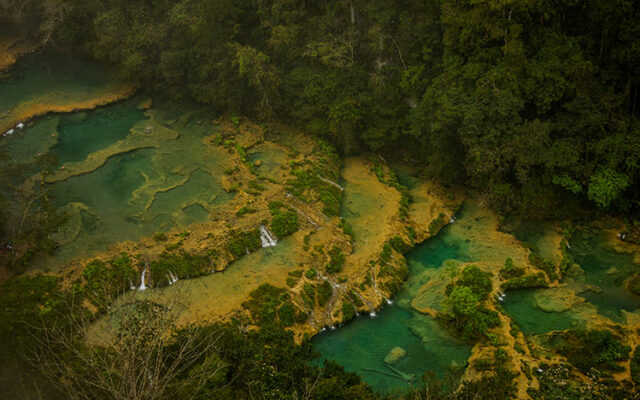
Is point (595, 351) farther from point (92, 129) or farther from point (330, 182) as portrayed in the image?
point (92, 129)

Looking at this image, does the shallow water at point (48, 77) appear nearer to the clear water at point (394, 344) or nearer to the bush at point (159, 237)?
the bush at point (159, 237)

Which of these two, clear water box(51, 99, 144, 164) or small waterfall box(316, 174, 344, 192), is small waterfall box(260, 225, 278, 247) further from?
clear water box(51, 99, 144, 164)

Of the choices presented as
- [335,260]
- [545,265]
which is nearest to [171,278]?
[335,260]

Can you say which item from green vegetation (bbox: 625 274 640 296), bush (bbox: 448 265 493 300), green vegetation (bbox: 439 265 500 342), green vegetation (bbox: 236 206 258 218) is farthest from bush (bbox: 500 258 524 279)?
green vegetation (bbox: 236 206 258 218)

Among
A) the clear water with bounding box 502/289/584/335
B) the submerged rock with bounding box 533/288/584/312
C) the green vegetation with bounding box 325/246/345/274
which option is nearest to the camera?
the clear water with bounding box 502/289/584/335

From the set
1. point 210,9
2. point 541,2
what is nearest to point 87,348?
point 210,9

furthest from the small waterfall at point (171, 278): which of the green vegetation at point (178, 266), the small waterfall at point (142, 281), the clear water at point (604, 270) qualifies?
the clear water at point (604, 270)
